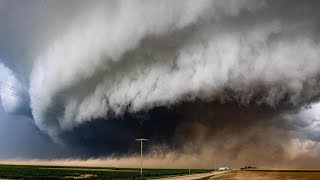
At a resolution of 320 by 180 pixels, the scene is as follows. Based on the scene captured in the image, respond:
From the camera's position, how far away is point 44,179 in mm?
94000

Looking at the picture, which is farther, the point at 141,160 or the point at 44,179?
the point at 44,179

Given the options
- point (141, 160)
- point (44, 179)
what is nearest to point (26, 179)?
point (44, 179)

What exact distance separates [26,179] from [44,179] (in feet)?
14.9

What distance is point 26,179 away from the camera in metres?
93.1

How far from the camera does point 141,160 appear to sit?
88062mm

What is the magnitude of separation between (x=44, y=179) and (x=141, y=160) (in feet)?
90.3

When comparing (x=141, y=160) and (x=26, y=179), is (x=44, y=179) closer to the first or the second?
(x=26, y=179)

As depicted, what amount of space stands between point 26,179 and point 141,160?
104 feet
